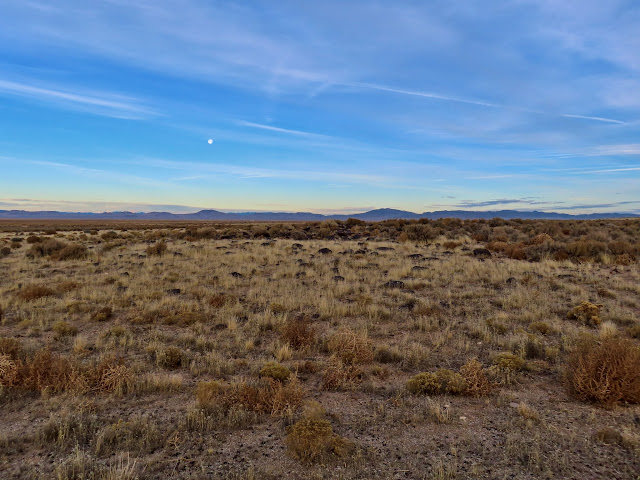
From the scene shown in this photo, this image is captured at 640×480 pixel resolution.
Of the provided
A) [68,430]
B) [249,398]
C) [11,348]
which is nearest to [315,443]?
[249,398]

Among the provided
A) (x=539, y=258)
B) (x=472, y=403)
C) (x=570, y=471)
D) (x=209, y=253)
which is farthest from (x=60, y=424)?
(x=539, y=258)

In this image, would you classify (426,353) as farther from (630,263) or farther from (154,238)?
(154,238)

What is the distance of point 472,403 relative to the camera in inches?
209

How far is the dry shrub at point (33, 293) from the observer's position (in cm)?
1076

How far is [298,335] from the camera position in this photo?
7.73 metres

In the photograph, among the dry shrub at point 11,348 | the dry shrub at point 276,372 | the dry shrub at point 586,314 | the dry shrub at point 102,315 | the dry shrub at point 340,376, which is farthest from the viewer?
the dry shrub at point 102,315

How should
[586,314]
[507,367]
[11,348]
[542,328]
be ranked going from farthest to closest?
[586,314] < [542,328] < [11,348] < [507,367]

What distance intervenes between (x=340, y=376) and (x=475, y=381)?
2.10 meters

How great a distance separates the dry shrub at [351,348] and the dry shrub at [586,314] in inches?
215

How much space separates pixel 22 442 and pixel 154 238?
2557cm

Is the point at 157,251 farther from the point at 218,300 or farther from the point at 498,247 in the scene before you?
the point at 498,247

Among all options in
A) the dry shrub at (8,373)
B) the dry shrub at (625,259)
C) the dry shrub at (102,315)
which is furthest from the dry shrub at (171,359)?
the dry shrub at (625,259)

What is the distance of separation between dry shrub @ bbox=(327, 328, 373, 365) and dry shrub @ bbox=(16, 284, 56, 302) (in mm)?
9399

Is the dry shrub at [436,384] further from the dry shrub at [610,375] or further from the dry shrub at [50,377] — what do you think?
the dry shrub at [50,377]
